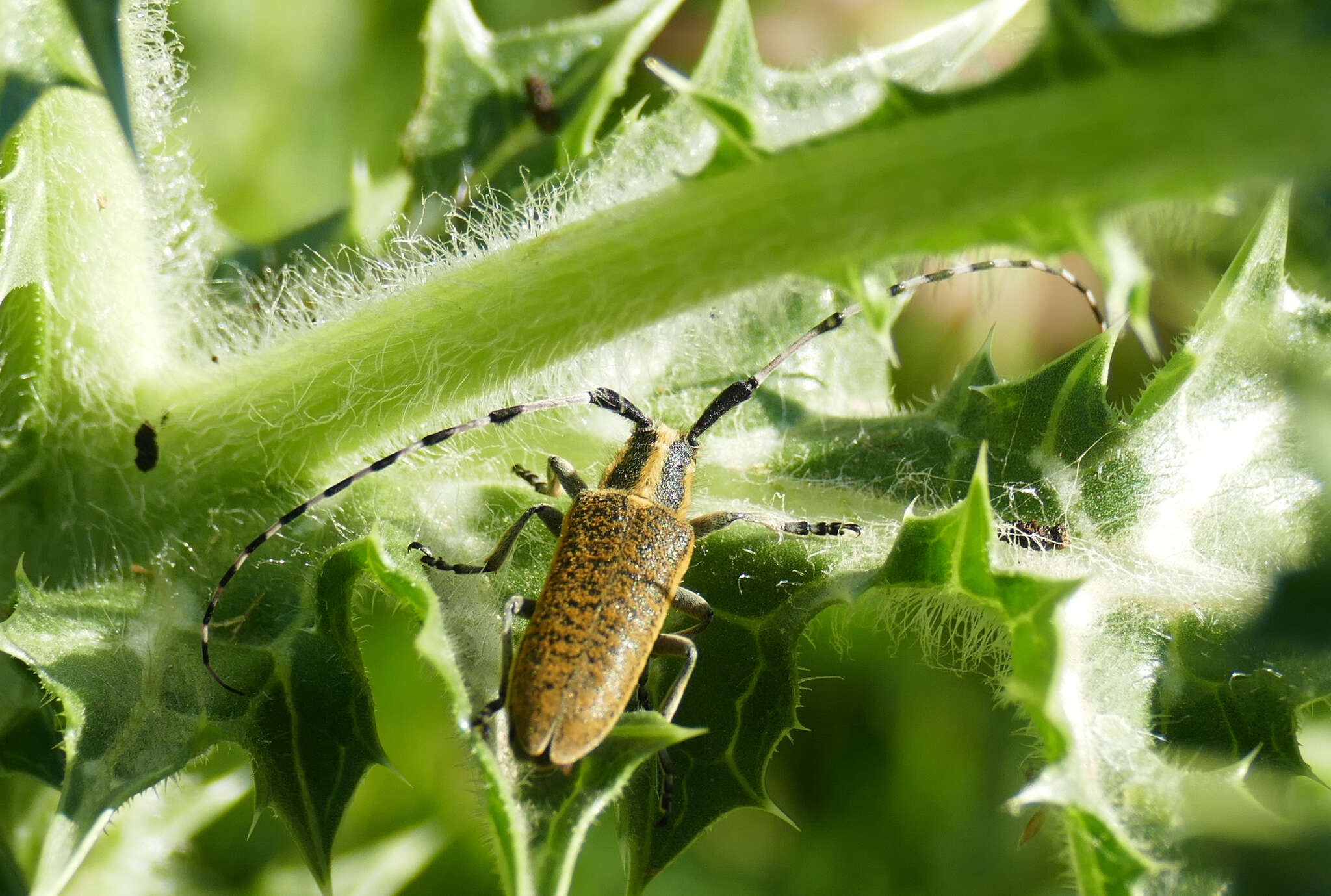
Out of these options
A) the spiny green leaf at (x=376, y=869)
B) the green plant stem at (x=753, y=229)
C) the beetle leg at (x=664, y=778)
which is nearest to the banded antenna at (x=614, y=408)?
the green plant stem at (x=753, y=229)

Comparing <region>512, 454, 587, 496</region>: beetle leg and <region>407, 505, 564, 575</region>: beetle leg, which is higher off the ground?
<region>407, 505, 564, 575</region>: beetle leg

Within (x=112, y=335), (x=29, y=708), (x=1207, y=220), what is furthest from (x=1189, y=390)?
(x=29, y=708)

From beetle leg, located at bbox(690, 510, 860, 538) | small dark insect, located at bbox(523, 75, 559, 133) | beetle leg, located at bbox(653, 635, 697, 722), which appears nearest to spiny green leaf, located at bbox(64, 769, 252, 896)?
beetle leg, located at bbox(653, 635, 697, 722)

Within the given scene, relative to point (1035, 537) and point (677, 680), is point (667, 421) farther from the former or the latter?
point (1035, 537)

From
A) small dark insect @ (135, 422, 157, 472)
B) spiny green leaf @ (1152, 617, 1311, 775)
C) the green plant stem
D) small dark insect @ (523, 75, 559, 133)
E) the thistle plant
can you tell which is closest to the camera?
the green plant stem

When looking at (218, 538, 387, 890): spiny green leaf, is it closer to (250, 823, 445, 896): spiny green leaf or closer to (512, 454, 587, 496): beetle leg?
(512, 454, 587, 496): beetle leg

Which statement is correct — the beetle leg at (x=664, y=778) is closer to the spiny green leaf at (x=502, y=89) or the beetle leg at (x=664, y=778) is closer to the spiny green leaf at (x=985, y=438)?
the spiny green leaf at (x=985, y=438)

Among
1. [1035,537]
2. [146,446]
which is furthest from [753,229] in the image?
[146,446]

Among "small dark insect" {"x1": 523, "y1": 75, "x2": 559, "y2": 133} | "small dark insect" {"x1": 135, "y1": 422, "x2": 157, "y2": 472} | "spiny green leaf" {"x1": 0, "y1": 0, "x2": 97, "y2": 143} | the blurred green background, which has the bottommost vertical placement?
the blurred green background
